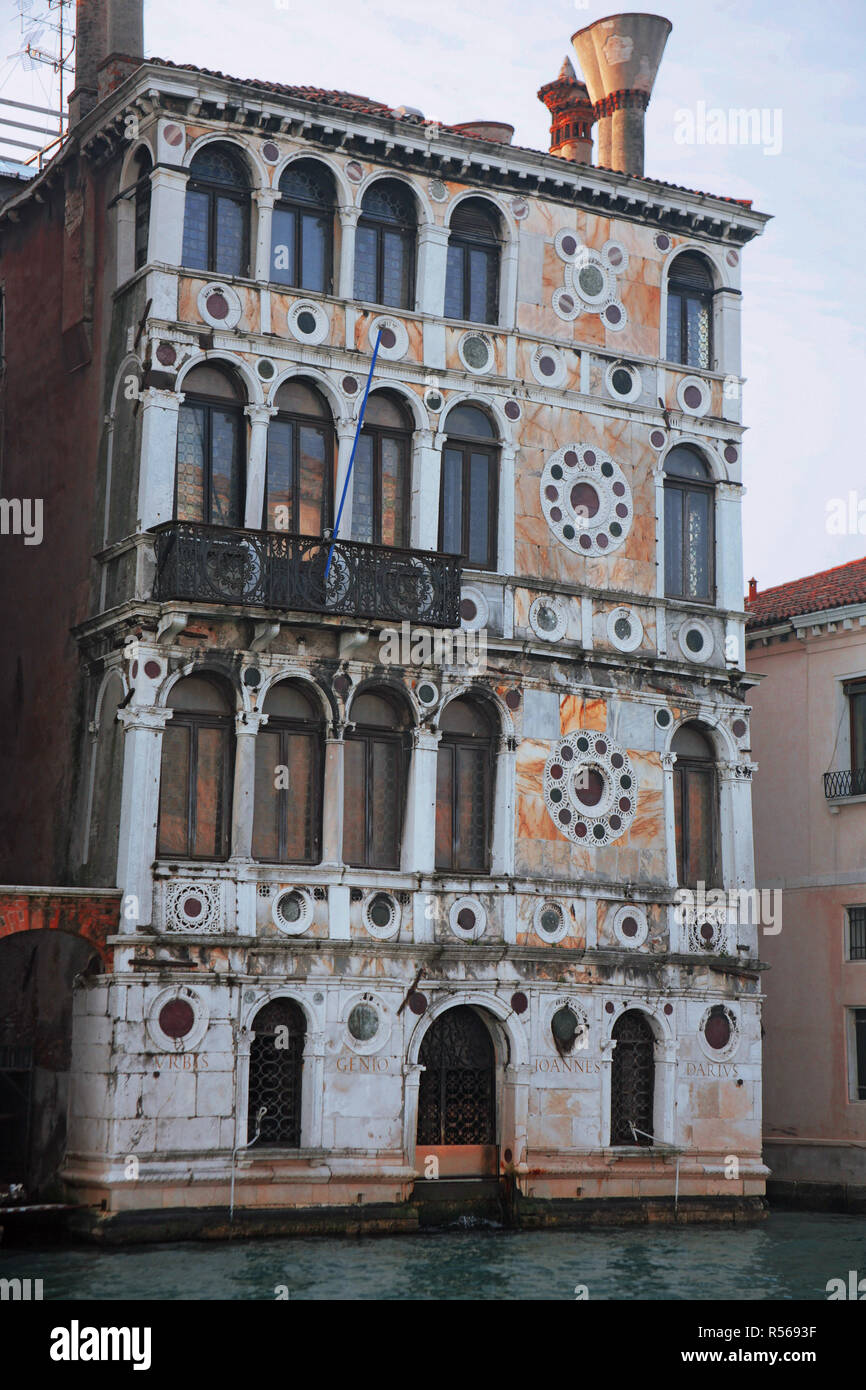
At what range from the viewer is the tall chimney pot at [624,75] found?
114ft

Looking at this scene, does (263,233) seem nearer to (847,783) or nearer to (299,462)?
(299,462)

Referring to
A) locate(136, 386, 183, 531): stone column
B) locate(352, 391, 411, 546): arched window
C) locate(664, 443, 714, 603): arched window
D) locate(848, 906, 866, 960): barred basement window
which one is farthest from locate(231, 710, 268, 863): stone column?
locate(848, 906, 866, 960): barred basement window

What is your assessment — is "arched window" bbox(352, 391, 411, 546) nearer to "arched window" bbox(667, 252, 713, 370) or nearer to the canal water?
"arched window" bbox(667, 252, 713, 370)

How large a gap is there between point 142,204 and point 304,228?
232cm

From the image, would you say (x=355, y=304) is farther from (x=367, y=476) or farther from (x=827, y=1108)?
(x=827, y=1108)

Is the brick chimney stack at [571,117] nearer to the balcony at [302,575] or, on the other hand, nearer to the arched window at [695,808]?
the balcony at [302,575]

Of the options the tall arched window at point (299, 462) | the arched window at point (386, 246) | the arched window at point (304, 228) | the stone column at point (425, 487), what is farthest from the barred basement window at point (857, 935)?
the arched window at point (304, 228)

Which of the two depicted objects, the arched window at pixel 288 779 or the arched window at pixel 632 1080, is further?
the arched window at pixel 632 1080

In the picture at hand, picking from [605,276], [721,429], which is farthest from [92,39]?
[721,429]

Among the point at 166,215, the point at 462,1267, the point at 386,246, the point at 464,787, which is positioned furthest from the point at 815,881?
the point at 166,215

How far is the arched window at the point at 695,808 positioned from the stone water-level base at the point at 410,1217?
16.1 ft

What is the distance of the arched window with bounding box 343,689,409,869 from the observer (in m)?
29.6

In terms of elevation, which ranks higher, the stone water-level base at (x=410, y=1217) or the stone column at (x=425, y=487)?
the stone column at (x=425, y=487)

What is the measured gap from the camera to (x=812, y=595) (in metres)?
37.2
